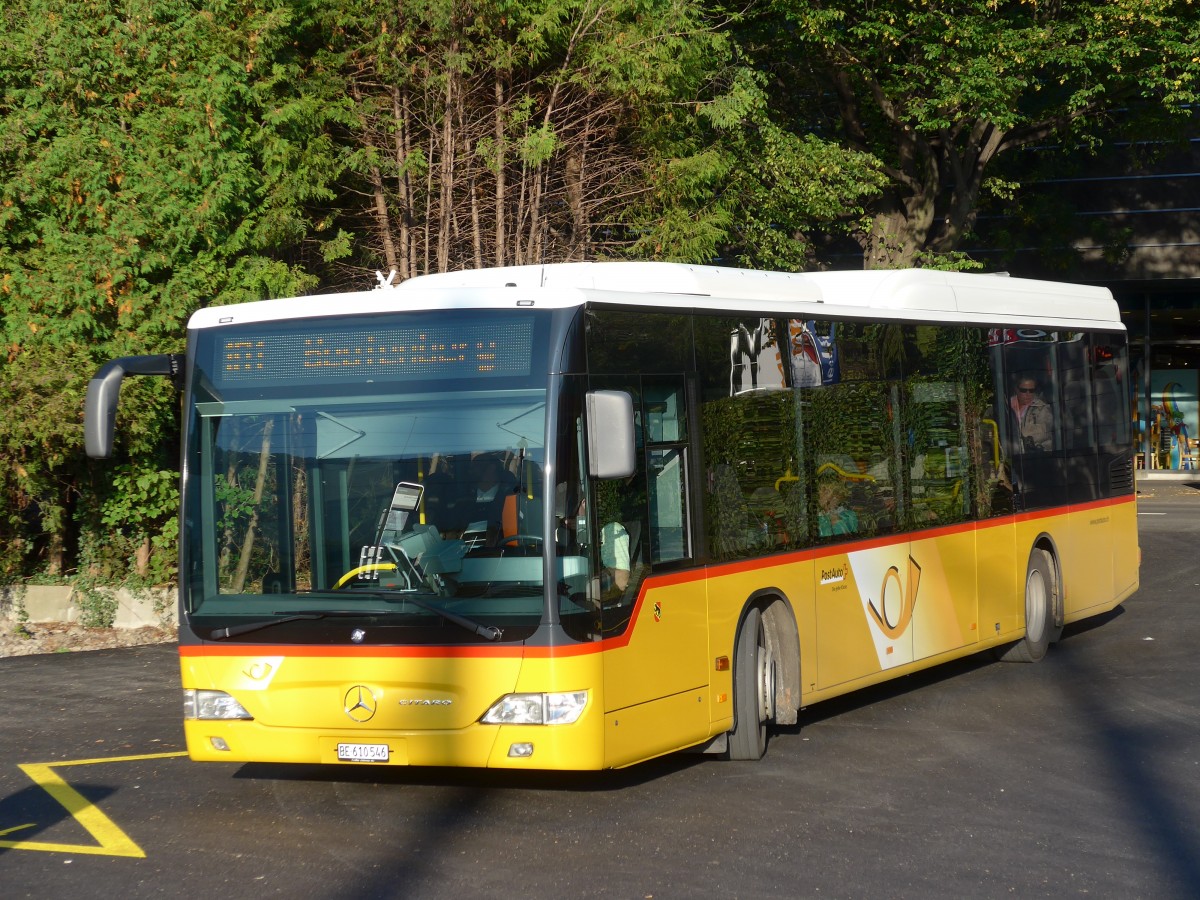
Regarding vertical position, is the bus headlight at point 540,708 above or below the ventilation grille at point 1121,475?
below

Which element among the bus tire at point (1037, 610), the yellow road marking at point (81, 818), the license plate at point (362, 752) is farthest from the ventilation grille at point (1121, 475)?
Result: the license plate at point (362, 752)

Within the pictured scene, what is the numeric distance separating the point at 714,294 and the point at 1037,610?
564 cm

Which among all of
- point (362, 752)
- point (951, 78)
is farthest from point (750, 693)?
point (951, 78)

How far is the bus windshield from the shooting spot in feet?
25.1

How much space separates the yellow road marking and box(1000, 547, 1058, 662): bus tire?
7100mm

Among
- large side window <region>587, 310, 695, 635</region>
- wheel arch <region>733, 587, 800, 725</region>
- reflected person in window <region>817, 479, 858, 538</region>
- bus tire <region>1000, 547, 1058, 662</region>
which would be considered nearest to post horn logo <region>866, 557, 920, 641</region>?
reflected person in window <region>817, 479, 858, 538</region>

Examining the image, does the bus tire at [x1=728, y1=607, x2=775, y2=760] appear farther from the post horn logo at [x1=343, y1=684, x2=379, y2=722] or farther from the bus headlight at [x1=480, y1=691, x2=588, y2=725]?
the post horn logo at [x1=343, y1=684, x2=379, y2=722]

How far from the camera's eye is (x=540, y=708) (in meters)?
7.60

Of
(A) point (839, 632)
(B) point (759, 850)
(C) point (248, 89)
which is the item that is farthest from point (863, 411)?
(C) point (248, 89)

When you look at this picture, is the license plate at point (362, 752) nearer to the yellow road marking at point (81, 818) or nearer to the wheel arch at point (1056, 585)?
the yellow road marking at point (81, 818)

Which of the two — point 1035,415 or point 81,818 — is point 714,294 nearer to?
point 81,818

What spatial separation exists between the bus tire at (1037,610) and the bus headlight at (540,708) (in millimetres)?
6574

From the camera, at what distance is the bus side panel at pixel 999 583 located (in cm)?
1228

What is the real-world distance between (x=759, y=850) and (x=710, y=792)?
1281 mm
